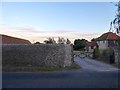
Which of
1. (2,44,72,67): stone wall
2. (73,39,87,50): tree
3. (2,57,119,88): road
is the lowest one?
(2,57,119,88): road

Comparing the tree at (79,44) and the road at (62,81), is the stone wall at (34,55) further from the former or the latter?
the tree at (79,44)

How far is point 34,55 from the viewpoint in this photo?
27.3 metres

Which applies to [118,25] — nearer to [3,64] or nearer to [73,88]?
[73,88]

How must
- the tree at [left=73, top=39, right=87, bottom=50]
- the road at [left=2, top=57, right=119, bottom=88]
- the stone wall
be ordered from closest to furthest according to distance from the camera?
1. the road at [left=2, top=57, right=119, bottom=88]
2. the stone wall
3. the tree at [left=73, top=39, right=87, bottom=50]

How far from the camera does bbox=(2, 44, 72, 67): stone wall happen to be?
89.1 ft

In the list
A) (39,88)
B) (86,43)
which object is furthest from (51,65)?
(86,43)

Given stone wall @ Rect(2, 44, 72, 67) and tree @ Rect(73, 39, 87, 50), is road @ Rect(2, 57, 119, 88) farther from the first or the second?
tree @ Rect(73, 39, 87, 50)

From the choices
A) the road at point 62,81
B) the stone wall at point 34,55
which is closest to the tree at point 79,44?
the stone wall at point 34,55

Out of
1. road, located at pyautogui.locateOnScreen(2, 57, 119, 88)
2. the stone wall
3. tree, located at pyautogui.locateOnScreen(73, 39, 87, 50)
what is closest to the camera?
road, located at pyautogui.locateOnScreen(2, 57, 119, 88)

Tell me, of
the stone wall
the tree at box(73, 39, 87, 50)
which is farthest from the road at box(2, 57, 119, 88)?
the tree at box(73, 39, 87, 50)

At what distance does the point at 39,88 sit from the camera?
12.8 metres

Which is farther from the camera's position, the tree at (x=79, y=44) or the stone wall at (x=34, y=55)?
the tree at (x=79, y=44)

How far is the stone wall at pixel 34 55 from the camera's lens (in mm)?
27156

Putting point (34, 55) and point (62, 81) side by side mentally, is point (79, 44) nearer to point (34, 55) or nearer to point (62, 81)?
point (34, 55)
